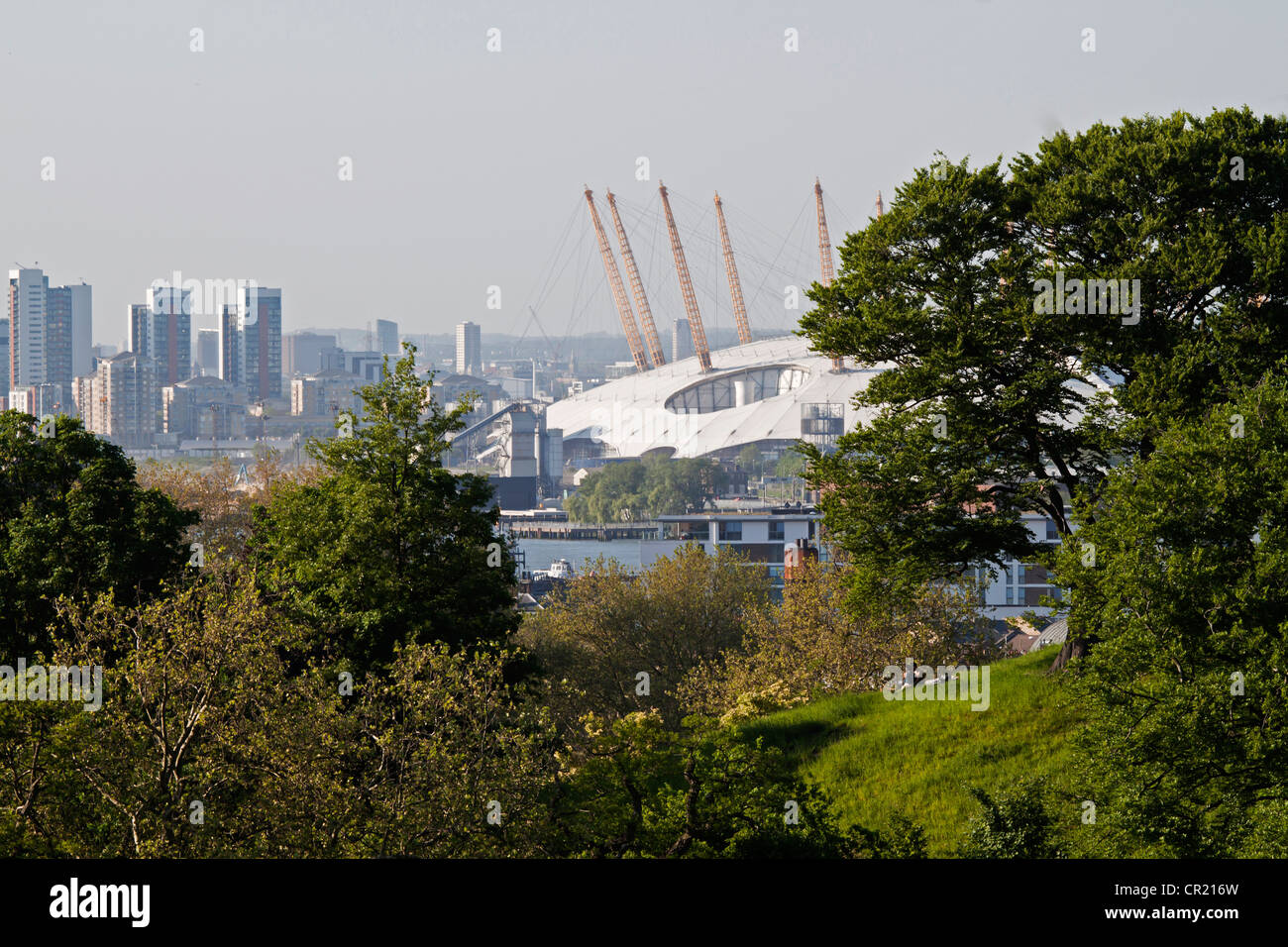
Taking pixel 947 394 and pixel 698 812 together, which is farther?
pixel 947 394

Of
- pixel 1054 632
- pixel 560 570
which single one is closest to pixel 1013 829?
pixel 1054 632

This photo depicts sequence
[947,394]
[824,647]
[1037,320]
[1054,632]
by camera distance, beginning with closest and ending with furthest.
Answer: [1037,320] → [947,394] → [824,647] → [1054,632]

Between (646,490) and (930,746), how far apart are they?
A: 14590cm

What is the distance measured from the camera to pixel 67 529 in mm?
25625

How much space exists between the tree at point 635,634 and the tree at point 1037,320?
13.3 m

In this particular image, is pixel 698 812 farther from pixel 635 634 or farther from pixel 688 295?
pixel 688 295

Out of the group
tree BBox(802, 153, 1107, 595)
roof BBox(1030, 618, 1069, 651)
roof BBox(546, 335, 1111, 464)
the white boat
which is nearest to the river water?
the white boat

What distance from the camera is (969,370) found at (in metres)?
24.8

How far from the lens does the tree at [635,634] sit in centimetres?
3916

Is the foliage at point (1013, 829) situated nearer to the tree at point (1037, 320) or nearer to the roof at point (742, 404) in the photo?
the tree at point (1037, 320)

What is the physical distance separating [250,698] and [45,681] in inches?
95.8

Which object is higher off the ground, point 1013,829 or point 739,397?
point 739,397

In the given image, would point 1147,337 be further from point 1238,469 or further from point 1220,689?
point 1220,689
